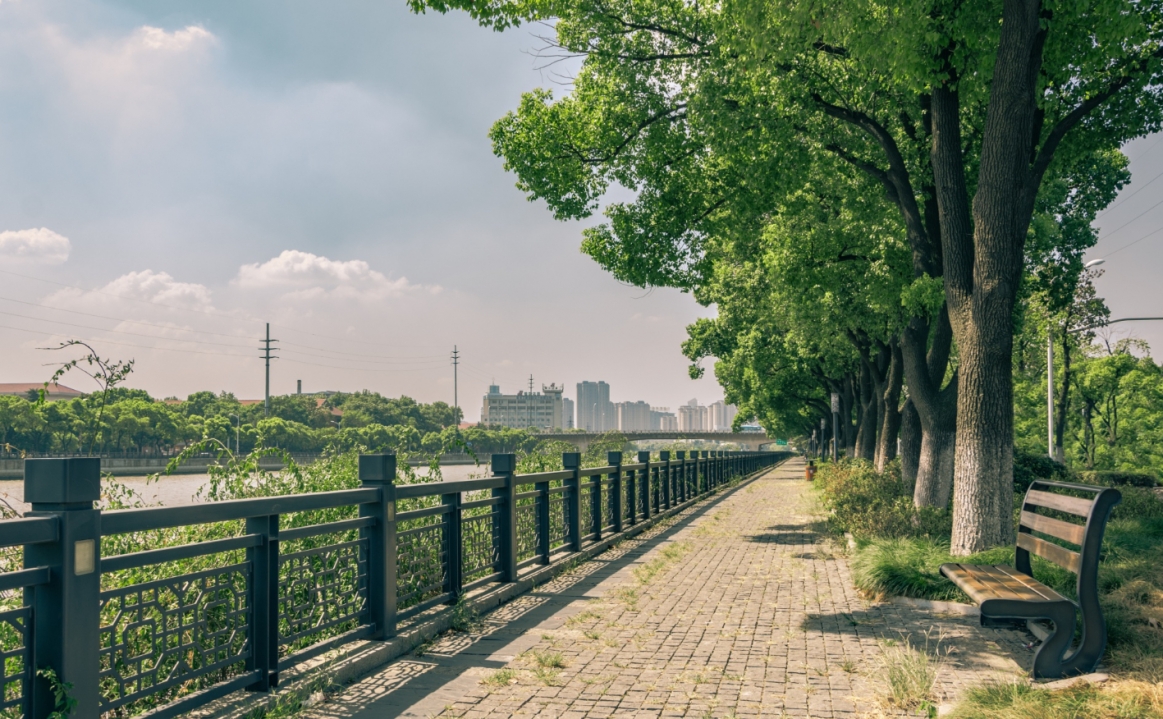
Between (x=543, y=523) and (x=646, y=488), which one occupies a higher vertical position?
(x=543, y=523)

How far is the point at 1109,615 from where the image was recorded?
6.52 m

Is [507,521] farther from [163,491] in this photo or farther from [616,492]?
[163,491]

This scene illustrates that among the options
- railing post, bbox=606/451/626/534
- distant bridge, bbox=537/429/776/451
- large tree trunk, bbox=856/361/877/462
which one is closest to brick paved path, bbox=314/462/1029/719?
railing post, bbox=606/451/626/534

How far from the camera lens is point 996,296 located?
9.88m

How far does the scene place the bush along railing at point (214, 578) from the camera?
3.65 meters

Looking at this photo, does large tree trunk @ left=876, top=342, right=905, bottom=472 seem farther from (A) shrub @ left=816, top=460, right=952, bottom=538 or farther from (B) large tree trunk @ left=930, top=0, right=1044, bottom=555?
(B) large tree trunk @ left=930, top=0, right=1044, bottom=555

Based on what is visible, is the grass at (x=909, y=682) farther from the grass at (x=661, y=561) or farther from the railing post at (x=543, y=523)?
the railing post at (x=543, y=523)

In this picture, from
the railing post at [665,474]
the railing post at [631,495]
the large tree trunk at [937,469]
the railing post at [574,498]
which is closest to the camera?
the railing post at [574,498]

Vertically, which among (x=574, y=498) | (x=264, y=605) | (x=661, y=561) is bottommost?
(x=661, y=561)

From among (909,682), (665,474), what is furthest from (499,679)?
(665,474)

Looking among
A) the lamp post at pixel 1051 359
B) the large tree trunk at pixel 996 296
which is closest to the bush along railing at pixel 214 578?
the large tree trunk at pixel 996 296

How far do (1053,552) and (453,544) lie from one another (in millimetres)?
4792

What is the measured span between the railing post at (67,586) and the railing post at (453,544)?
13.9 ft

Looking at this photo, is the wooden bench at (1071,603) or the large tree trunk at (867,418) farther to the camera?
the large tree trunk at (867,418)
